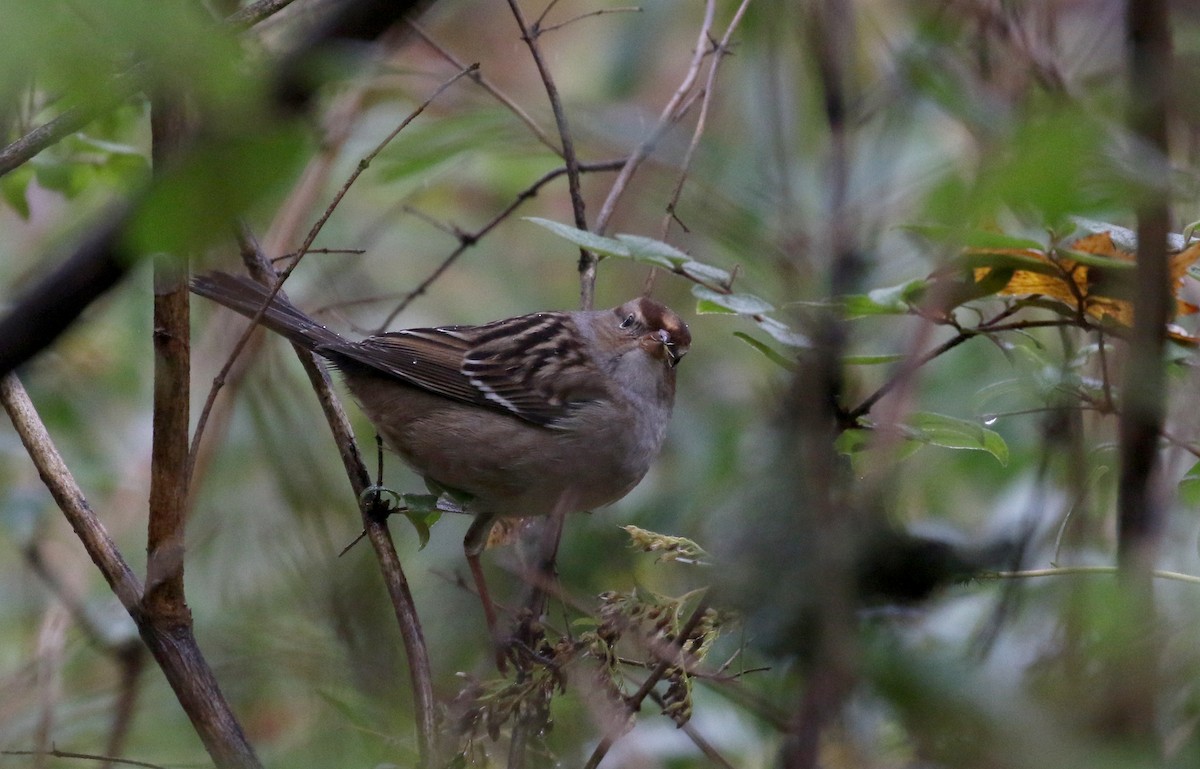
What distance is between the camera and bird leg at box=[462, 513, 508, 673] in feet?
7.32

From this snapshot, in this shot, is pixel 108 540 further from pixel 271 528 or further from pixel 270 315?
pixel 270 315

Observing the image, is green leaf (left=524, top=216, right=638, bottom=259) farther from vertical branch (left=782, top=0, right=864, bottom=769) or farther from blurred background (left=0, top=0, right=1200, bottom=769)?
vertical branch (left=782, top=0, right=864, bottom=769)

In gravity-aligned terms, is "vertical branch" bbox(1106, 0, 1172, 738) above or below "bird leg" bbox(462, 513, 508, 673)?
above

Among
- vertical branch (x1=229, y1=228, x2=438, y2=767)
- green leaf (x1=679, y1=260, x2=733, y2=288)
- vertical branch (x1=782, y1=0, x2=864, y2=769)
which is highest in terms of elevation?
vertical branch (x1=782, y1=0, x2=864, y2=769)

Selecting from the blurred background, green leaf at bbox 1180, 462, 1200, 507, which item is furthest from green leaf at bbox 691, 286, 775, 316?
green leaf at bbox 1180, 462, 1200, 507

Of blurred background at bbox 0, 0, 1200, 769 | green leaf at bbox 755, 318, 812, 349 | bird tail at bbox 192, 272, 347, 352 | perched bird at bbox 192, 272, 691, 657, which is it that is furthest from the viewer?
perched bird at bbox 192, 272, 691, 657

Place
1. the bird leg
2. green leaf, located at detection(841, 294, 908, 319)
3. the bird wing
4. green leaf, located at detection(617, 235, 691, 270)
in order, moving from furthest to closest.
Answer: the bird wing < the bird leg < green leaf, located at detection(617, 235, 691, 270) < green leaf, located at detection(841, 294, 908, 319)

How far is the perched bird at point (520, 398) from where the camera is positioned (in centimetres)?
321

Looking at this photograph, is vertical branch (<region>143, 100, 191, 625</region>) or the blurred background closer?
the blurred background

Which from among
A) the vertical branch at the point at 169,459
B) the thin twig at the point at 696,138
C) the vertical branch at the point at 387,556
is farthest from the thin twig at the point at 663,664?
the vertical branch at the point at 169,459

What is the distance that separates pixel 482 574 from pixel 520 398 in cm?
64

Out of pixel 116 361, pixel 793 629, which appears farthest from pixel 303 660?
pixel 116 361

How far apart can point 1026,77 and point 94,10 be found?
56.0 inches

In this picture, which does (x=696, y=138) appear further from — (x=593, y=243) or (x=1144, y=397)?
(x=1144, y=397)
